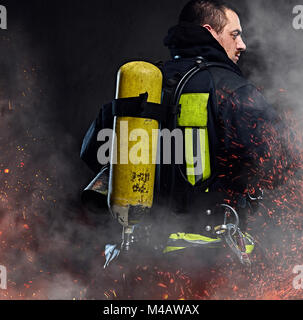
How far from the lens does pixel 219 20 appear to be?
7.50 feet

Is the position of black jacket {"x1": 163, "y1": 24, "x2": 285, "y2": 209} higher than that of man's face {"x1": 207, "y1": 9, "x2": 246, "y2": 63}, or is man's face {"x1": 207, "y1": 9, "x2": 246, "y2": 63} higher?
man's face {"x1": 207, "y1": 9, "x2": 246, "y2": 63}

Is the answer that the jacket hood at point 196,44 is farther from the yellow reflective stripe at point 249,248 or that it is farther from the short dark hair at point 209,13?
the yellow reflective stripe at point 249,248

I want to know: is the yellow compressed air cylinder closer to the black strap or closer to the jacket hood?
the black strap

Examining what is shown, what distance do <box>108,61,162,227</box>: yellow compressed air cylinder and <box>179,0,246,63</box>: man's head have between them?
0.50 m

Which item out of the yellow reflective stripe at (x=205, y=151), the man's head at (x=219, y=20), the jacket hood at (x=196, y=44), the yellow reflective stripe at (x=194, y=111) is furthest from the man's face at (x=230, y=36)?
the yellow reflective stripe at (x=205, y=151)

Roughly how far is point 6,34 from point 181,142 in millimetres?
2353

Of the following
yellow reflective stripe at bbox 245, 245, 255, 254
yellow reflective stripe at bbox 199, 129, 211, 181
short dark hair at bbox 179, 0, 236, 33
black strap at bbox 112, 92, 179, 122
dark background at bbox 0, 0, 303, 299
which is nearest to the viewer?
black strap at bbox 112, 92, 179, 122

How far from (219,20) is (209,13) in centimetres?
6

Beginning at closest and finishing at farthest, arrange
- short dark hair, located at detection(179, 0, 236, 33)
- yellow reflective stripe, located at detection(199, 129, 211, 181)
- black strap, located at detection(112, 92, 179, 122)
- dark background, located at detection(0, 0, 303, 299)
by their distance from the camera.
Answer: black strap, located at detection(112, 92, 179, 122) → yellow reflective stripe, located at detection(199, 129, 211, 181) → short dark hair, located at detection(179, 0, 236, 33) → dark background, located at detection(0, 0, 303, 299)

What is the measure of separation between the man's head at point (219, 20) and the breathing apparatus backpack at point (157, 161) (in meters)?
0.23

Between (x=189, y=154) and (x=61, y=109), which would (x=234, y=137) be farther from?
(x=61, y=109)

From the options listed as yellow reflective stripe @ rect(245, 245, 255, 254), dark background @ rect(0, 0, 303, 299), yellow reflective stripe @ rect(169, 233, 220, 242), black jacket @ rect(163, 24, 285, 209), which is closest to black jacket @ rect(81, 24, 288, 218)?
black jacket @ rect(163, 24, 285, 209)

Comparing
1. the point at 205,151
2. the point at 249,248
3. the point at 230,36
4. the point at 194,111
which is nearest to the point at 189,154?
the point at 205,151

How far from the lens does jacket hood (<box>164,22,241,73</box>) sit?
2.18 meters
